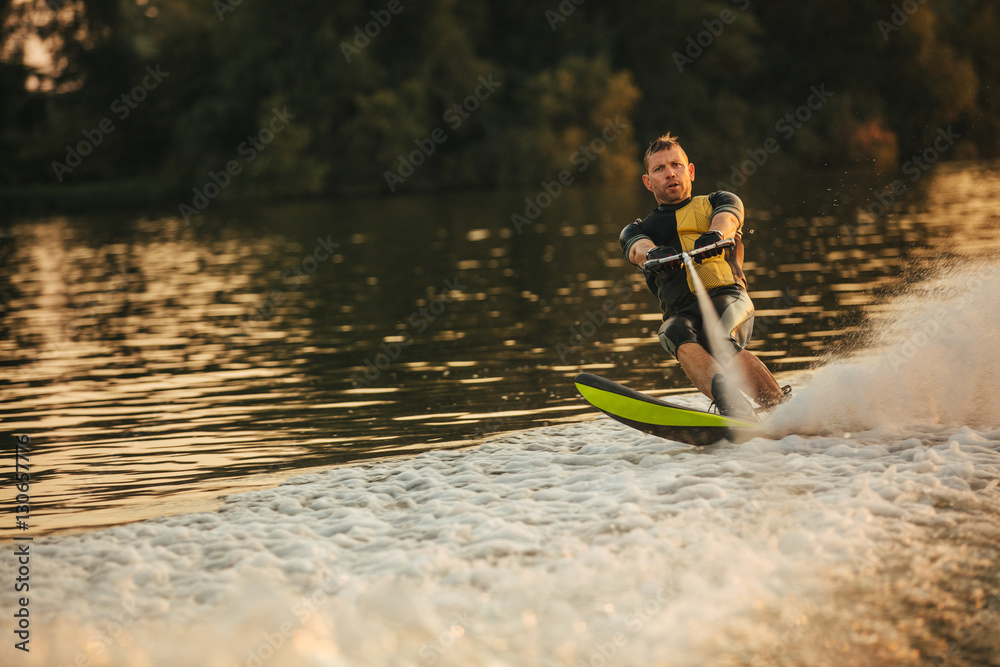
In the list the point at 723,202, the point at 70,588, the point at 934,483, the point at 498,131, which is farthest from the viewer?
the point at 498,131

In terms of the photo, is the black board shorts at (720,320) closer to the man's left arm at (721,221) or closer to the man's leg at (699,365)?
the man's leg at (699,365)

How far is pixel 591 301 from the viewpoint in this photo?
16.4 m

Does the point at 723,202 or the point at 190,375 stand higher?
the point at 723,202

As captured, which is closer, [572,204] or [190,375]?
[190,375]

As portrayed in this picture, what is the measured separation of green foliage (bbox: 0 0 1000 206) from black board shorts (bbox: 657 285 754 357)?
44.2 m

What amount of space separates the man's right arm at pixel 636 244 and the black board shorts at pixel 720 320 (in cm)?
45

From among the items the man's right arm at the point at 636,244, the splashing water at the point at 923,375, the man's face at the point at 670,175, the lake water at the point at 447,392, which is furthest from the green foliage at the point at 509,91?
the man's right arm at the point at 636,244

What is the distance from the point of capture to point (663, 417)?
717cm

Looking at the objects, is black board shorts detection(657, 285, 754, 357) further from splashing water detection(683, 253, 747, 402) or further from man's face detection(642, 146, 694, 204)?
man's face detection(642, 146, 694, 204)

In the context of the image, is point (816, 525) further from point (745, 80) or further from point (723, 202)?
point (745, 80)

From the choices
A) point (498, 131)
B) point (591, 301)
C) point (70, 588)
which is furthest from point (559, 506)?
point (498, 131)

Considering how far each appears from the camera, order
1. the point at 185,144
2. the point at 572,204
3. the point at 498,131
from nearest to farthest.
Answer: the point at 572,204 → the point at 498,131 → the point at 185,144

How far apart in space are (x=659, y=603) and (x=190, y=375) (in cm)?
851

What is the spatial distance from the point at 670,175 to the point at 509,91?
167 feet
